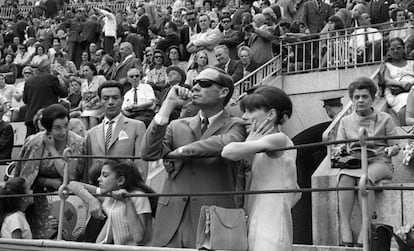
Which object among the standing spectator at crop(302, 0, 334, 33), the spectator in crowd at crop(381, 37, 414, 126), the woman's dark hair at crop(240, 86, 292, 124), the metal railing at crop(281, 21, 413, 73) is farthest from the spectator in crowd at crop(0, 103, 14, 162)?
the standing spectator at crop(302, 0, 334, 33)

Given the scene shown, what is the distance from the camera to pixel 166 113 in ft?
19.9

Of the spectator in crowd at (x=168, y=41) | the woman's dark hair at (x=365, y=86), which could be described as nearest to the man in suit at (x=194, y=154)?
the woman's dark hair at (x=365, y=86)

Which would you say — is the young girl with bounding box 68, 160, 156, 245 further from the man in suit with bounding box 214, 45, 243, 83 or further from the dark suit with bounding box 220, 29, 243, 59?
the dark suit with bounding box 220, 29, 243, 59

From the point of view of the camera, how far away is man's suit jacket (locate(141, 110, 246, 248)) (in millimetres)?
5945

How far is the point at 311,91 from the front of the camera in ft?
52.9

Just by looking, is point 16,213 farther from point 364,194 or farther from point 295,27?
point 295,27

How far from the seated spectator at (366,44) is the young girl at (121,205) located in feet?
30.6

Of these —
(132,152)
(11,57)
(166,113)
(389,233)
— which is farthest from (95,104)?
A: (11,57)

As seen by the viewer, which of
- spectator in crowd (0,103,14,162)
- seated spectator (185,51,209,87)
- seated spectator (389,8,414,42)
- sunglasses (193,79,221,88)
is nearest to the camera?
sunglasses (193,79,221,88)

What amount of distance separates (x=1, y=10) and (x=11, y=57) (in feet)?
50.3

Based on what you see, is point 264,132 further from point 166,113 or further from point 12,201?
point 12,201

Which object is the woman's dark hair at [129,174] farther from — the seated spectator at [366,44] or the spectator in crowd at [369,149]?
the seated spectator at [366,44]

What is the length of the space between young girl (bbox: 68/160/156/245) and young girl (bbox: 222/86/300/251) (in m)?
1.07

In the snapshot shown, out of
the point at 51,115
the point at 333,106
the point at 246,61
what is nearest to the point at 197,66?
the point at 246,61
